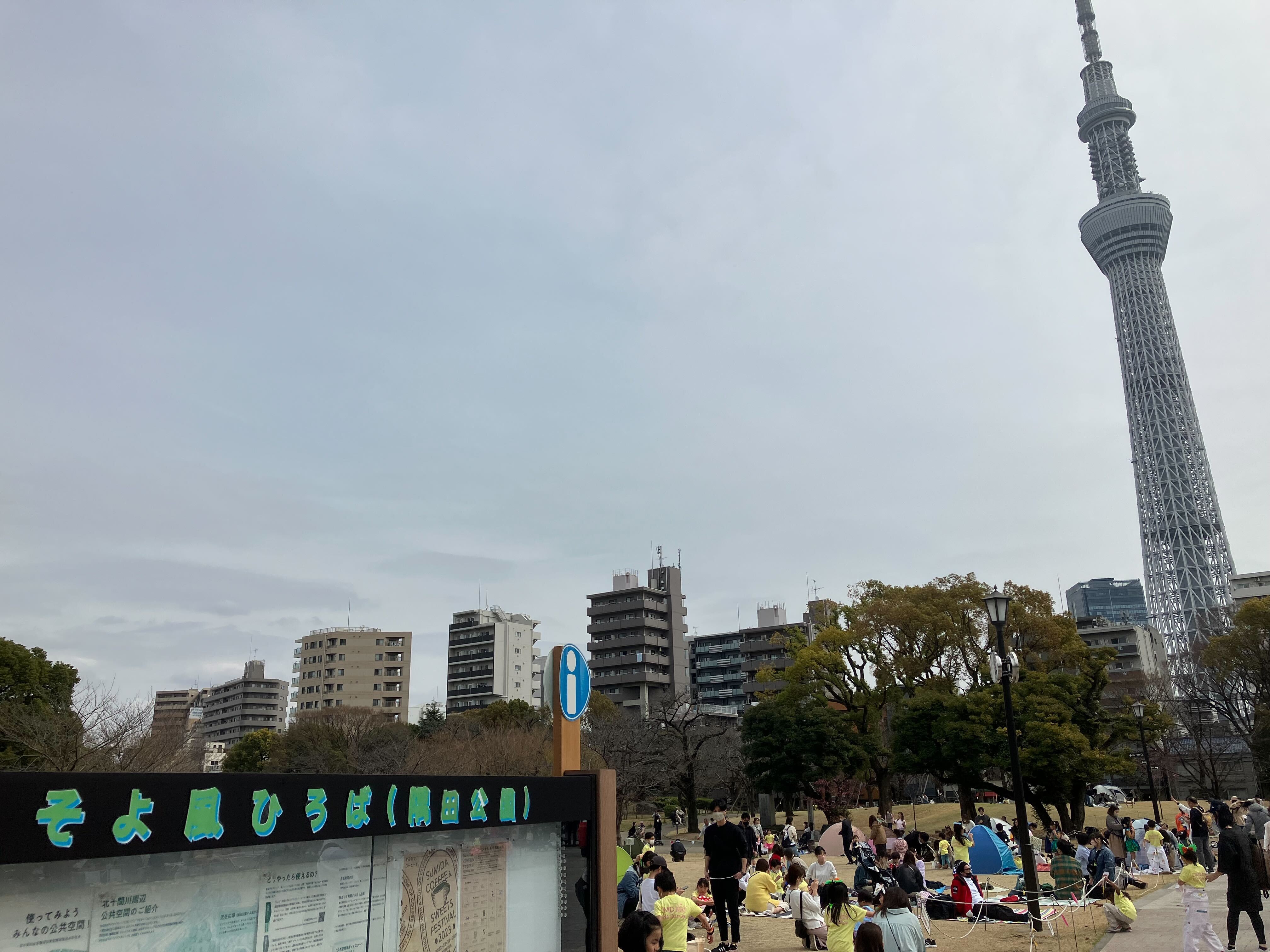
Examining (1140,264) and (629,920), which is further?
(1140,264)

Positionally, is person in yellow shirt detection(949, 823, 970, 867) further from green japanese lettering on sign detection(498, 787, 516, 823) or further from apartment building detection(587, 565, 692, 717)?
apartment building detection(587, 565, 692, 717)

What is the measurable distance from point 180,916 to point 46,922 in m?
0.67

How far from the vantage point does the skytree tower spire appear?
281 ft

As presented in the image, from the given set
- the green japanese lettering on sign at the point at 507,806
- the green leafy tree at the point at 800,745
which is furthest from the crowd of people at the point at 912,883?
the green leafy tree at the point at 800,745

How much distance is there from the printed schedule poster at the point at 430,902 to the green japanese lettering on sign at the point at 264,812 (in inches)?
48.9

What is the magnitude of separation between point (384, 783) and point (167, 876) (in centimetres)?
144

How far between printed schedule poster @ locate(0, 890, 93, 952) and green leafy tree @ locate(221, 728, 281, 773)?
5564 centimetres

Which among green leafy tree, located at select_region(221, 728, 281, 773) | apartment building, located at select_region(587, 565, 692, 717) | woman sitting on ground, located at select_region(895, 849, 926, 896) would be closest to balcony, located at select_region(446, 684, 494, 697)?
apartment building, located at select_region(587, 565, 692, 717)

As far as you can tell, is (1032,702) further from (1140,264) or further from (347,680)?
(1140,264)

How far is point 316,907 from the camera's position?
16.1ft

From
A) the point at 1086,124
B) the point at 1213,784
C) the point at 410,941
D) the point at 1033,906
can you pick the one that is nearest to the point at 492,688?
the point at 1213,784

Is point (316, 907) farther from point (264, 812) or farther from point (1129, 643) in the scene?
point (1129, 643)

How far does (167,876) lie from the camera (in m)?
4.18

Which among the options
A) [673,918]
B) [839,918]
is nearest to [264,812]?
[673,918]
